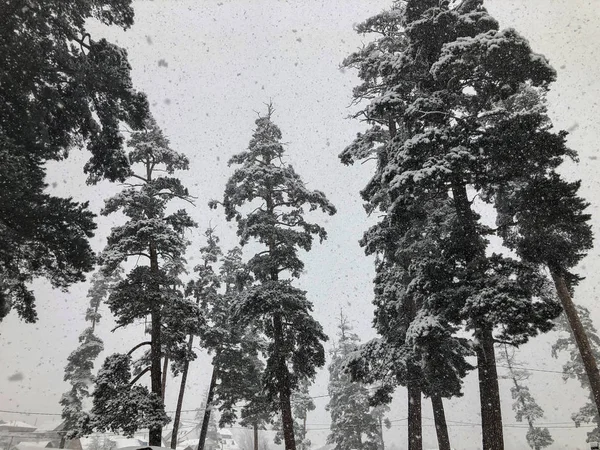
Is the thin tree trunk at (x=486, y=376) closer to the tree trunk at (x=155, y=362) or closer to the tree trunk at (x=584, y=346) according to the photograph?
the tree trunk at (x=584, y=346)

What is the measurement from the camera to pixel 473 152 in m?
9.48

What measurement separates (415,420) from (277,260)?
26.7 ft

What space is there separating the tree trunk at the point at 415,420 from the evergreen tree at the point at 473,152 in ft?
13.3

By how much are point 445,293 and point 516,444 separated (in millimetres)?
119526

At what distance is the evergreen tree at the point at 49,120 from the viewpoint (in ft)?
23.1

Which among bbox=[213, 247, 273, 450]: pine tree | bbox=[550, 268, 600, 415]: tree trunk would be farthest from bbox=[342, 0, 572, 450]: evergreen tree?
bbox=[213, 247, 273, 450]: pine tree

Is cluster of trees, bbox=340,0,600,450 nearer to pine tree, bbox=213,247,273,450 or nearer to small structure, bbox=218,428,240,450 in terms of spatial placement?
pine tree, bbox=213,247,273,450

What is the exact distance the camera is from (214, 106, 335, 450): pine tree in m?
14.3

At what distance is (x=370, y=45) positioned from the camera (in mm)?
15203

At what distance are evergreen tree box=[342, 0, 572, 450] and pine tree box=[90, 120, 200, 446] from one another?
920cm

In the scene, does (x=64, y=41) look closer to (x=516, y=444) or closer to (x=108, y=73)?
(x=108, y=73)

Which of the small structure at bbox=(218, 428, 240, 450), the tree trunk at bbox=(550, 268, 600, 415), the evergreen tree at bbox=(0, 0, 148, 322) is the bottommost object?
the small structure at bbox=(218, 428, 240, 450)

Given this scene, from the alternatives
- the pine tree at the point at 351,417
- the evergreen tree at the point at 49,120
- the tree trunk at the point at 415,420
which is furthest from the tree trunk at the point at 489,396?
the pine tree at the point at 351,417

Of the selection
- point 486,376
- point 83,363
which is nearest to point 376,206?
point 486,376
